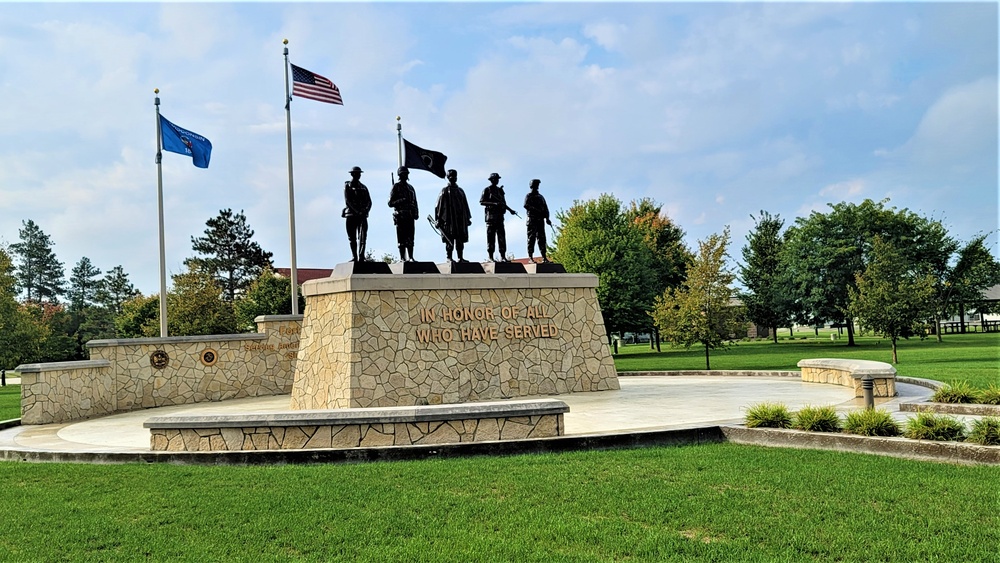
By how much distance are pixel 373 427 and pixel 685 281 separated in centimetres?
3448

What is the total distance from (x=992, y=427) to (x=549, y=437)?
4.63 m

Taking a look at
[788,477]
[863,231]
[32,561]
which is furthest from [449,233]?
[863,231]

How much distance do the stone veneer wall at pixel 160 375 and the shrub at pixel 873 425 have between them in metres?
14.3

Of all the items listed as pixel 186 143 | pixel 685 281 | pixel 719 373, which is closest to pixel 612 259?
pixel 685 281

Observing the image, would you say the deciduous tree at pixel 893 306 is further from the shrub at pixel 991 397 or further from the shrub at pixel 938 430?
the shrub at pixel 938 430

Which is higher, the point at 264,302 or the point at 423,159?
the point at 423,159

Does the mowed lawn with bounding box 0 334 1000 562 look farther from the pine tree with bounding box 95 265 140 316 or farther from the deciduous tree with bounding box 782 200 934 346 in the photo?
the pine tree with bounding box 95 265 140 316

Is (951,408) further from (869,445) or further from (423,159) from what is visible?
(423,159)

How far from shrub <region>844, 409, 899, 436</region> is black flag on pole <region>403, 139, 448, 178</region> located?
12.8m

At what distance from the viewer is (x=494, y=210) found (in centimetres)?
1616

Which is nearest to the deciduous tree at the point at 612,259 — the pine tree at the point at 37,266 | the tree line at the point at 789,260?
the tree line at the point at 789,260

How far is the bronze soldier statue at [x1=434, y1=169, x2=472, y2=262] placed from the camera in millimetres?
15781

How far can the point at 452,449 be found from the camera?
848cm

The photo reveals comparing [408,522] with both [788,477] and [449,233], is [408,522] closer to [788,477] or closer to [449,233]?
[788,477]
